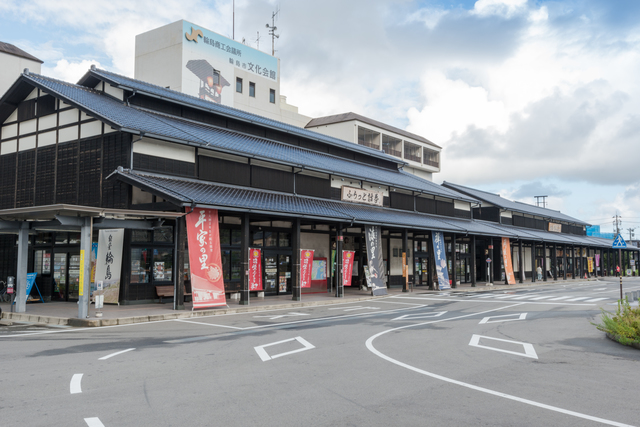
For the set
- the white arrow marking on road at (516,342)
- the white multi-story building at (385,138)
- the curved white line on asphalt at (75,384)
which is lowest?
the white arrow marking on road at (516,342)

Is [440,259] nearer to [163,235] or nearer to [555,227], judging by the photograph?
[163,235]

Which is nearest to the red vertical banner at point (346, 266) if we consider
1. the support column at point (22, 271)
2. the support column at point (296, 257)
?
the support column at point (296, 257)

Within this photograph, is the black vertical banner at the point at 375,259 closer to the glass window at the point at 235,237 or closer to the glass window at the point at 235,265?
the glass window at the point at 235,237

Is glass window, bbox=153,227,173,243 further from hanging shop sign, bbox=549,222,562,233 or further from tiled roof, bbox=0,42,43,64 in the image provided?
hanging shop sign, bbox=549,222,562,233

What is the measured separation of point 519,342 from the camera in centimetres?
1056

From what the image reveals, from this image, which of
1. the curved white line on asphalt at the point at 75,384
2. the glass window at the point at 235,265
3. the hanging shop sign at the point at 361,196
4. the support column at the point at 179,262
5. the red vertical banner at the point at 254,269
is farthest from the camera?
the hanging shop sign at the point at 361,196

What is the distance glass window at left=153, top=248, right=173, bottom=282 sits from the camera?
59.9 feet

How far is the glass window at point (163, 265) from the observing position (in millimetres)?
18266

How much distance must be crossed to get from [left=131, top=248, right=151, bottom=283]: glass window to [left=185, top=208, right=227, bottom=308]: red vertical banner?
97.6 inches

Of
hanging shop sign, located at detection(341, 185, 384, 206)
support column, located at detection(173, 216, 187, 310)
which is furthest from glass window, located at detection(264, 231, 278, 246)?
support column, located at detection(173, 216, 187, 310)

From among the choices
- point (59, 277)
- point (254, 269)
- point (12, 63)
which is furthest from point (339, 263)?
point (12, 63)

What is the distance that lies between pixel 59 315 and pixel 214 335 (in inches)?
243

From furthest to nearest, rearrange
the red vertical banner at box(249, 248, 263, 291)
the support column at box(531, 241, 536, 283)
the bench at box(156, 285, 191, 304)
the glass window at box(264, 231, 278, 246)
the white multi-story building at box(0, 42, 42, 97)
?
the support column at box(531, 241, 536, 283) < the white multi-story building at box(0, 42, 42, 97) < the glass window at box(264, 231, 278, 246) < the red vertical banner at box(249, 248, 263, 291) < the bench at box(156, 285, 191, 304)

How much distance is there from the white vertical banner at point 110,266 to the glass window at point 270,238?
23.5 feet
